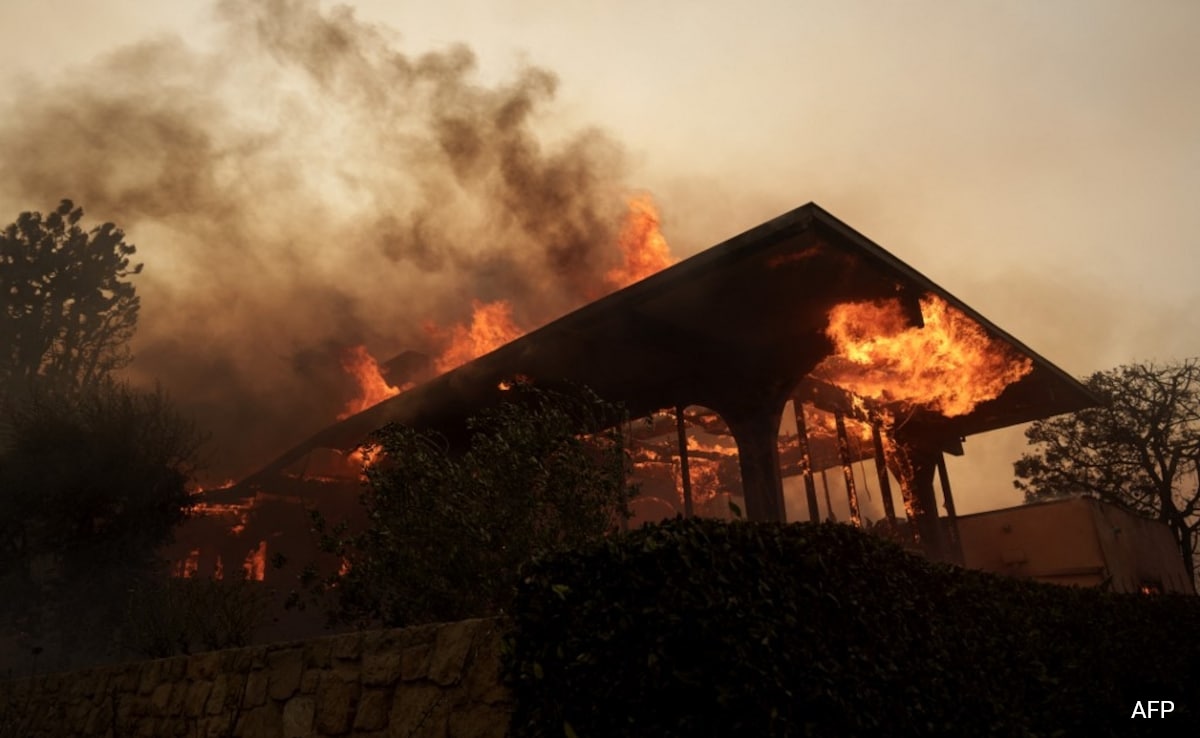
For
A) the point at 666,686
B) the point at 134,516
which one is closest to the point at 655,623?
the point at 666,686

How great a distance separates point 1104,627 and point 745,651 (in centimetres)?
617

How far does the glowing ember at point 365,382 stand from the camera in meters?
26.5

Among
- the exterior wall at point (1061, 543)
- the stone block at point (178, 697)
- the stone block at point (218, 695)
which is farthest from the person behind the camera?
the exterior wall at point (1061, 543)

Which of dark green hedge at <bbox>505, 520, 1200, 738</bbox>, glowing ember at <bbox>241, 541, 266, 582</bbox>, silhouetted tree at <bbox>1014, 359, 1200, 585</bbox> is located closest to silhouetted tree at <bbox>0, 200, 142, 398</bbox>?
glowing ember at <bbox>241, 541, 266, 582</bbox>

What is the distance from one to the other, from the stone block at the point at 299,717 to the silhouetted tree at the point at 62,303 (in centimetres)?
2372

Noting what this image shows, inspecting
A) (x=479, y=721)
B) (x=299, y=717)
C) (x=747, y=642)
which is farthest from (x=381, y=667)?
(x=747, y=642)

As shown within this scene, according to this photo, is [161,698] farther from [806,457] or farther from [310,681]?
[806,457]

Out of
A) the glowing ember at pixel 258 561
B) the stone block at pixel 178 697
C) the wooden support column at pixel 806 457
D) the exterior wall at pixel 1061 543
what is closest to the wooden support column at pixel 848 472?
the wooden support column at pixel 806 457

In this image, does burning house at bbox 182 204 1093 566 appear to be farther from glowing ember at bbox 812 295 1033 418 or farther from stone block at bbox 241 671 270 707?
stone block at bbox 241 671 270 707

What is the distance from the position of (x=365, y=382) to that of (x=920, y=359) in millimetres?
19795

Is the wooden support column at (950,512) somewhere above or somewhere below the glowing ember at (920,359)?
below

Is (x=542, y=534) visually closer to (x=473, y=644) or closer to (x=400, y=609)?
(x=400, y=609)

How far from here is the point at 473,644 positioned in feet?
15.1

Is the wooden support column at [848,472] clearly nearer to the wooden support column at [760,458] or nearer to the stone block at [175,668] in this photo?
the wooden support column at [760,458]
